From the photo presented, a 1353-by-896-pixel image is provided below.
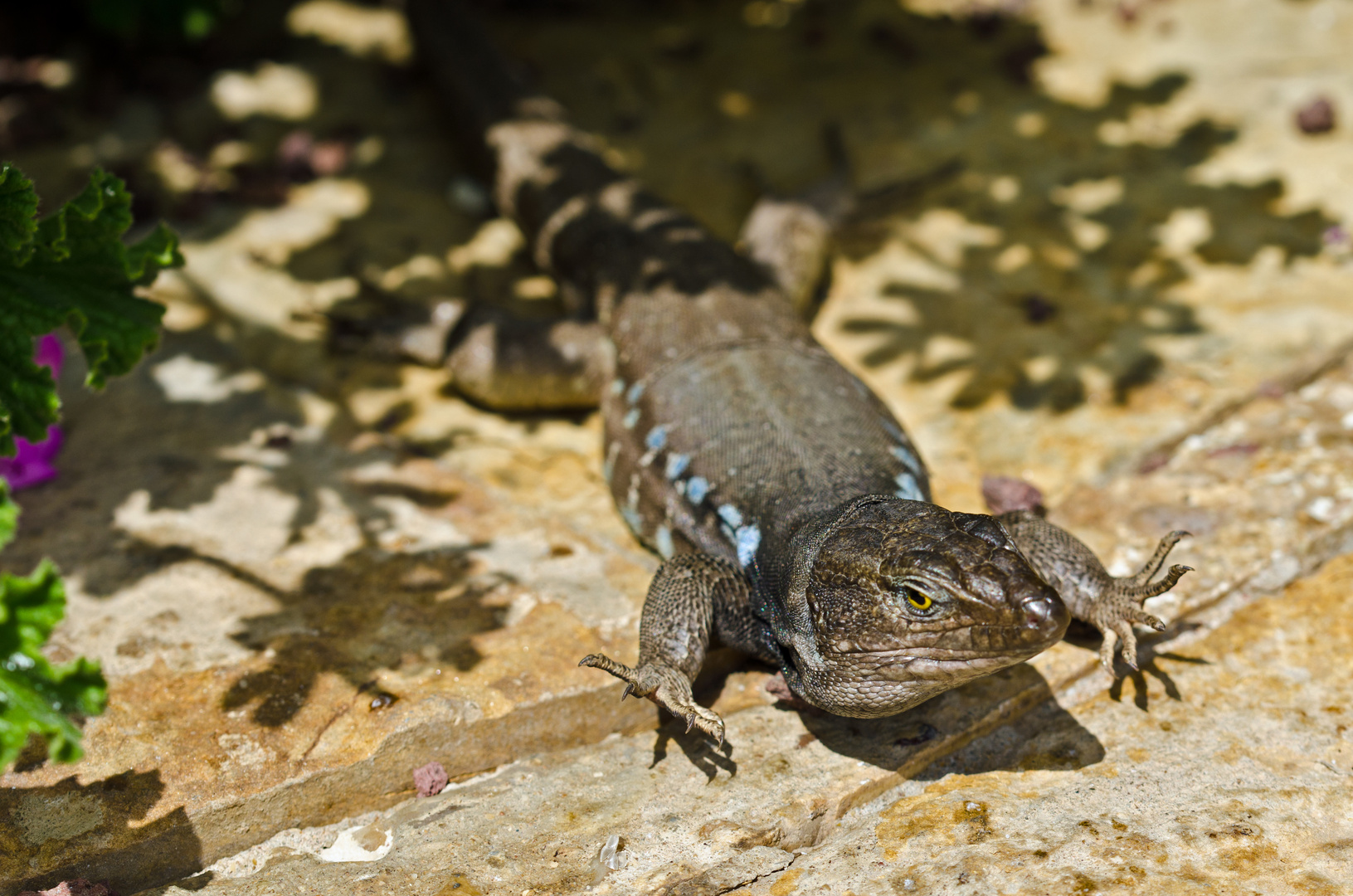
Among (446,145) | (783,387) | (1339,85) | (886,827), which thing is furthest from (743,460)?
(1339,85)

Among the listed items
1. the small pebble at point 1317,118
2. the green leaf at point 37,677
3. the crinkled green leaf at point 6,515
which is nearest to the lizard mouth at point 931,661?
the green leaf at point 37,677

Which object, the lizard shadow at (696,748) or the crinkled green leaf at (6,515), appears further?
the lizard shadow at (696,748)

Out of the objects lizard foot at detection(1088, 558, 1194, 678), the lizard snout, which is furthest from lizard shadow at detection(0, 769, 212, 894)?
lizard foot at detection(1088, 558, 1194, 678)

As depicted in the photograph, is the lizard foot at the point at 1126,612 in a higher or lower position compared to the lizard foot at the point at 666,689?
higher

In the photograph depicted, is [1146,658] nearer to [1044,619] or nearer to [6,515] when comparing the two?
[1044,619]

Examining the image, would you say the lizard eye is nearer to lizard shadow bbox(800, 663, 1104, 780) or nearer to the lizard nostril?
the lizard nostril

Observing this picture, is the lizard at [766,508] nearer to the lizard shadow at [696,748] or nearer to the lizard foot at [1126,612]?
the lizard foot at [1126,612]
